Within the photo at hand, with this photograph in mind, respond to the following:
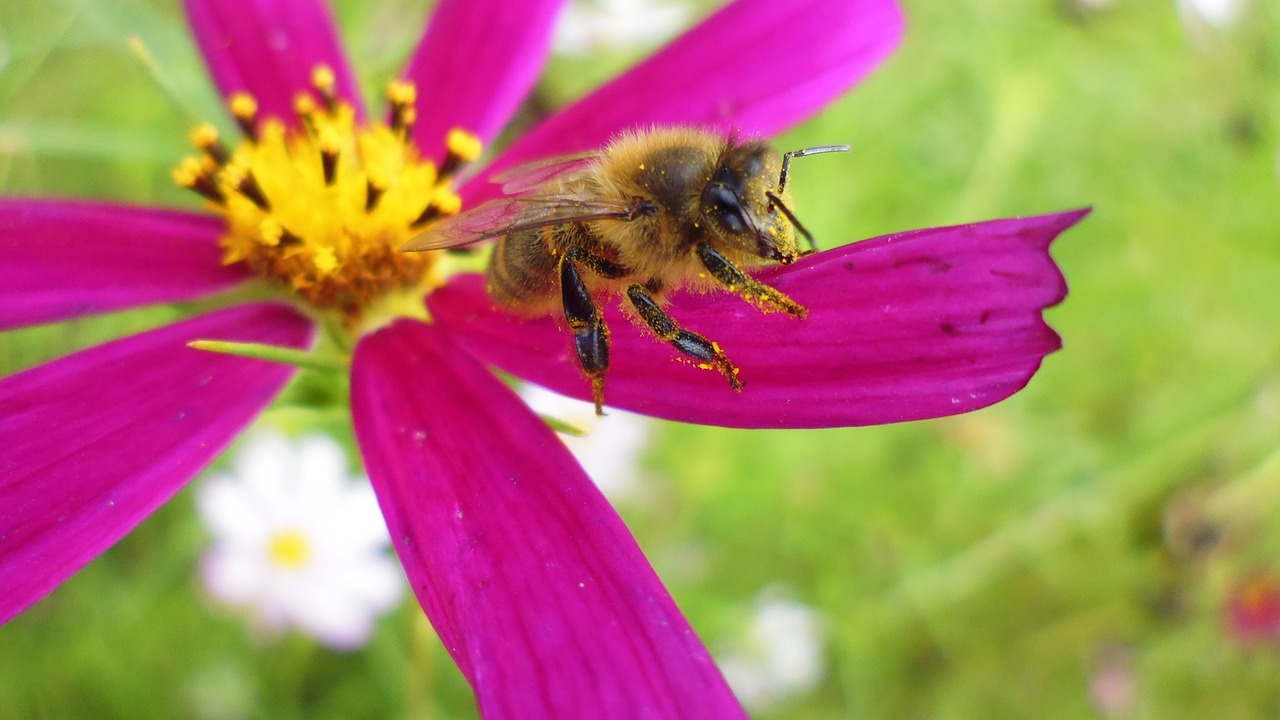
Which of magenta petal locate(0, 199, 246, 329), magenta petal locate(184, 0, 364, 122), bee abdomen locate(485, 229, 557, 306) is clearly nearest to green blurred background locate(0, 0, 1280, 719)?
magenta petal locate(184, 0, 364, 122)

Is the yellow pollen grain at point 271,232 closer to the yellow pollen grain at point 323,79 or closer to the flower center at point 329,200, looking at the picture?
the flower center at point 329,200

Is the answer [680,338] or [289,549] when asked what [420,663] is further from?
[680,338]

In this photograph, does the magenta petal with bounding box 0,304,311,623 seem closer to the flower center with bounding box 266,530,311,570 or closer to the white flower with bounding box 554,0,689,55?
the flower center with bounding box 266,530,311,570

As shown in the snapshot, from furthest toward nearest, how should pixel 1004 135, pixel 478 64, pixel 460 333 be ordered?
1. pixel 1004 135
2. pixel 478 64
3. pixel 460 333

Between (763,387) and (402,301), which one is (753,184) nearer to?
(763,387)

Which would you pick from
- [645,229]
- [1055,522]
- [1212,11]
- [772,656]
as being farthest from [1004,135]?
[645,229]
